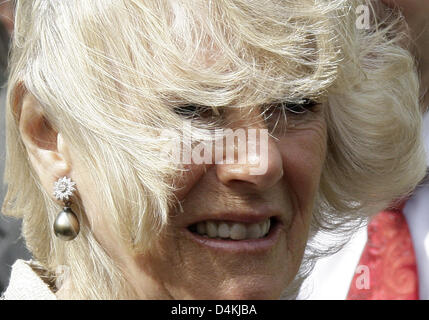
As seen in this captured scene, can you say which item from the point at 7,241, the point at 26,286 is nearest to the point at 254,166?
the point at 26,286

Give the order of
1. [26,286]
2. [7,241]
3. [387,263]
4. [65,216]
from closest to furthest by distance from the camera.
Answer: [65,216] → [26,286] → [387,263] → [7,241]

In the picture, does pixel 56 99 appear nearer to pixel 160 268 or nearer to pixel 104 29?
pixel 104 29

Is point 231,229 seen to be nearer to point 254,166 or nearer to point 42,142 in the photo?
point 254,166

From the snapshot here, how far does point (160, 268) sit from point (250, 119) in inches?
16.5

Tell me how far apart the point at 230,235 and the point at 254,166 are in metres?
0.20

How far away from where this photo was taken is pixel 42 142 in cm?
171

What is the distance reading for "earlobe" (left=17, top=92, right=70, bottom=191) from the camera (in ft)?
5.49

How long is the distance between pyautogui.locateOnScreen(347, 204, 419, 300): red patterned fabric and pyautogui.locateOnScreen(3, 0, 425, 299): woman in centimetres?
67

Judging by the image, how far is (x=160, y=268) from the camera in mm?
1651

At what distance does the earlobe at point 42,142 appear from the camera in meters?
1.67

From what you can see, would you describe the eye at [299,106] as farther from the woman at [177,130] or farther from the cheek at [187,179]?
the cheek at [187,179]

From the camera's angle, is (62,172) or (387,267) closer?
(62,172)

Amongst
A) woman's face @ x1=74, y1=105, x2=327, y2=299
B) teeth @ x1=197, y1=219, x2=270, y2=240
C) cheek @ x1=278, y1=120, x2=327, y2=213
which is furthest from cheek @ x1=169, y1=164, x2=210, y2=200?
cheek @ x1=278, y1=120, x2=327, y2=213
